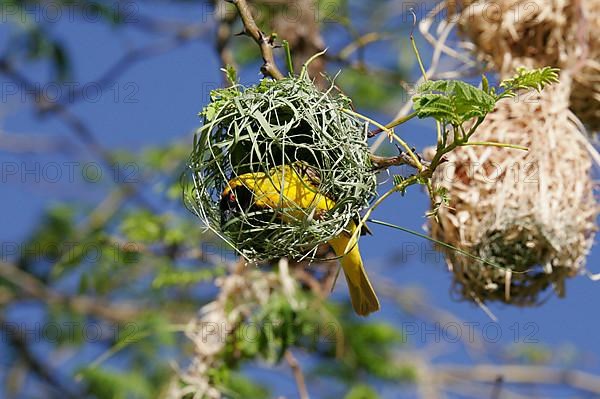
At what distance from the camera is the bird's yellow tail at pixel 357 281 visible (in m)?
2.52

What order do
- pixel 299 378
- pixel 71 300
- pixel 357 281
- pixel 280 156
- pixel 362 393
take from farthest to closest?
pixel 71 300
pixel 362 393
pixel 299 378
pixel 357 281
pixel 280 156

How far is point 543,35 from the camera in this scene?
348cm

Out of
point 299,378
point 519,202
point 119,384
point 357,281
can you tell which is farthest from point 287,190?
point 119,384

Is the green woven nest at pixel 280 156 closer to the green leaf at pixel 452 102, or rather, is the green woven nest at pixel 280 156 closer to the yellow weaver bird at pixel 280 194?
the yellow weaver bird at pixel 280 194

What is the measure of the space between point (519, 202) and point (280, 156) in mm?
1102

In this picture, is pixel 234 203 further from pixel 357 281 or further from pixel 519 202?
pixel 519 202

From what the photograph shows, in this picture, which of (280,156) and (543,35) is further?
(543,35)

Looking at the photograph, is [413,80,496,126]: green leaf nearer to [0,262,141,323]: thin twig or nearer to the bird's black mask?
the bird's black mask

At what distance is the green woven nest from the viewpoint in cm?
212

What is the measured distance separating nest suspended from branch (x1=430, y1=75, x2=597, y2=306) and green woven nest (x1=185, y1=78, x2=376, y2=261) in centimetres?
80

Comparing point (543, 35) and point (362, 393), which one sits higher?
point (543, 35)

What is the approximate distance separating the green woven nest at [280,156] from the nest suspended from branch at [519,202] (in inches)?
31.6

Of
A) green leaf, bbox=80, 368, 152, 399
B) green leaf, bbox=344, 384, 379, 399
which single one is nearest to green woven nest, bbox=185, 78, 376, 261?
green leaf, bbox=344, 384, 379, 399

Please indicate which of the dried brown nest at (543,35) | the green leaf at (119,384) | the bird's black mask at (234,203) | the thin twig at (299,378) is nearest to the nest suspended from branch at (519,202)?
the dried brown nest at (543,35)
